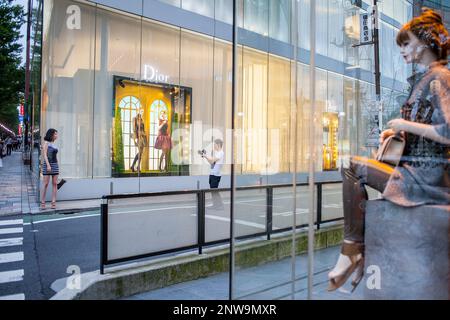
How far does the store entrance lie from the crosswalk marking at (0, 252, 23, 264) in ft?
26.8

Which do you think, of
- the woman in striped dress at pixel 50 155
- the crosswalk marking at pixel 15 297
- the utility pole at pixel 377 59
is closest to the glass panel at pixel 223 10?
the woman in striped dress at pixel 50 155

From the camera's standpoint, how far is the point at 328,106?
3930 millimetres

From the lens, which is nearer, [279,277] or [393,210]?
[393,210]

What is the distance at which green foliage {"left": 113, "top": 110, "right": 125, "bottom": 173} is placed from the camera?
1504 cm

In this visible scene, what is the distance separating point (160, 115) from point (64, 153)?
4.28 metres

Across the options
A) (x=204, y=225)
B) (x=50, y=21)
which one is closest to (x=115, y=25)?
(x=50, y=21)

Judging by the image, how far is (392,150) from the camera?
9.93 feet

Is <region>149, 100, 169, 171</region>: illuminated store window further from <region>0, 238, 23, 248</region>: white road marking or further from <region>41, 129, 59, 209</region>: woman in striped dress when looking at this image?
<region>0, 238, 23, 248</region>: white road marking

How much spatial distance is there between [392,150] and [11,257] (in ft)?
20.1

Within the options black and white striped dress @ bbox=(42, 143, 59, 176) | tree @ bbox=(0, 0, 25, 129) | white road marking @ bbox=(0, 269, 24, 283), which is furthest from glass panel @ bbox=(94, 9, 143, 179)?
tree @ bbox=(0, 0, 25, 129)

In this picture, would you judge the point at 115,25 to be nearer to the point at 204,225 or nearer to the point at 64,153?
the point at 64,153

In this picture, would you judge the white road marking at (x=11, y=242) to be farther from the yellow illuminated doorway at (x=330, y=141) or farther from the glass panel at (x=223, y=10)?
the glass panel at (x=223, y=10)
